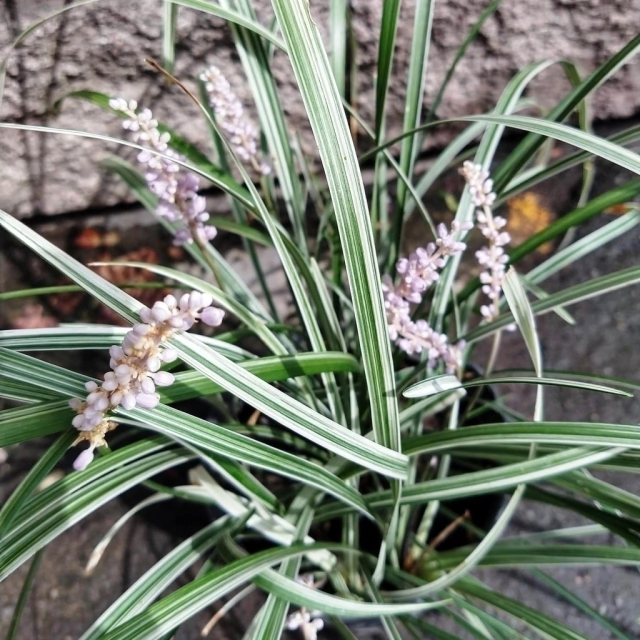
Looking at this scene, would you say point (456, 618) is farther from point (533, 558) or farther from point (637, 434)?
point (637, 434)

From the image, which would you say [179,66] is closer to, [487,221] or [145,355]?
[487,221]

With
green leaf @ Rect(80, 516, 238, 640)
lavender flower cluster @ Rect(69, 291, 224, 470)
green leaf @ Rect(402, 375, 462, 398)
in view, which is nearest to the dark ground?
green leaf @ Rect(80, 516, 238, 640)

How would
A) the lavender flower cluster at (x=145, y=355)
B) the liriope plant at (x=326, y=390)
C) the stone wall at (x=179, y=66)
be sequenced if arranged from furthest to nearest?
1. the stone wall at (x=179, y=66)
2. the liriope plant at (x=326, y=390)
3. the lavender flower cluster at (x=145, y=355)

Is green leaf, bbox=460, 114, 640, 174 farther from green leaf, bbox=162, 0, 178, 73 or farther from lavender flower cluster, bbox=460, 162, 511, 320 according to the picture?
green leaf, bbox=162, 0, 178, 73

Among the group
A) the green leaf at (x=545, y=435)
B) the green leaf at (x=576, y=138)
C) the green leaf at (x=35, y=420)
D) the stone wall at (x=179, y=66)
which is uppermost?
the stone wall at (x=179, y=66)

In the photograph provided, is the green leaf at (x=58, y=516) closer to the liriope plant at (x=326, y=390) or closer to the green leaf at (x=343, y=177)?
the liriope plant at (x=326, y=390)

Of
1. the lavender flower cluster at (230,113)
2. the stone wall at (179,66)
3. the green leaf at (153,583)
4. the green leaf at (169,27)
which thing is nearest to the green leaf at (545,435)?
the green leaf at (153,583)
